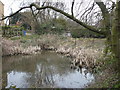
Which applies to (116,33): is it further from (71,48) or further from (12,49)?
(12,49)

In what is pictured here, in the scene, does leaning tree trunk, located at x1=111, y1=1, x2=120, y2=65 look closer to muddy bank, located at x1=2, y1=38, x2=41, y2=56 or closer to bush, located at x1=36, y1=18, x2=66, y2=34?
muddy bank, located at x1=2, y1=38, x2=41, y2=56

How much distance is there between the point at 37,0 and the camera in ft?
14.4

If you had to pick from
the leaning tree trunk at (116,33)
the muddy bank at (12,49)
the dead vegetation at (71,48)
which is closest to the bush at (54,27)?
the dead vegetation at (71,48)

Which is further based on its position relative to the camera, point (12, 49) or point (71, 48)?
point (71, 48)

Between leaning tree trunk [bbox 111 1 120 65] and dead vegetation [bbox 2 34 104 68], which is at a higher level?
leaning tree trunk [bbox 111 1 120 65]

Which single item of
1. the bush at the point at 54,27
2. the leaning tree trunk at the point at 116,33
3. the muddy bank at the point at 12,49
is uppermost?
the bush at the point at 54,27

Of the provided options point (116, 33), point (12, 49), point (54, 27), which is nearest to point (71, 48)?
point (12, 49)

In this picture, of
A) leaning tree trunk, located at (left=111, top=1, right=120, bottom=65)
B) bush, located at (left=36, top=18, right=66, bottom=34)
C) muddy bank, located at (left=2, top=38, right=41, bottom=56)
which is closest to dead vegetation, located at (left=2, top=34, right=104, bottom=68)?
muddy bank, located at (left=2, top=38, right=41, bottom=56)

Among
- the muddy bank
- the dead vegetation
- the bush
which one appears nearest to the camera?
the dead vegetation

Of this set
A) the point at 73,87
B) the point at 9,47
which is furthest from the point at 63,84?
the point at 9,47

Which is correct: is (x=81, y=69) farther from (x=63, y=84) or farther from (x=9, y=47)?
(x=9, y=47)

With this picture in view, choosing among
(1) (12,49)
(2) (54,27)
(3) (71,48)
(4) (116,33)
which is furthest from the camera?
(2) (54,27)

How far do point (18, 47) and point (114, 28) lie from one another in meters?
8.45

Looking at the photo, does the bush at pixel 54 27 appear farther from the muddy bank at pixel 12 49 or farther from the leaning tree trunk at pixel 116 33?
the leaning tree trunk at pixel 116 33
